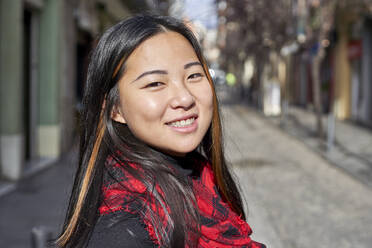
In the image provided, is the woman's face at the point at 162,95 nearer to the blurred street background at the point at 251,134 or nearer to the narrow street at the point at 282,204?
the blurred street background at the point at 251,134

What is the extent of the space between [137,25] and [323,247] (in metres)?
4.46

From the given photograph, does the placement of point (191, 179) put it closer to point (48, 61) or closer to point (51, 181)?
point (51, 181)

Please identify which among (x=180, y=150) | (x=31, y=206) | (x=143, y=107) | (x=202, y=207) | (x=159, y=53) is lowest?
(x=31, y=206)

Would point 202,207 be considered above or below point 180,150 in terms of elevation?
below

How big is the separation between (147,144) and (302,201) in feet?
20.5

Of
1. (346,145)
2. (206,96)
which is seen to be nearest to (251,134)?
(346,145)

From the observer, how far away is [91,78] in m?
1.39

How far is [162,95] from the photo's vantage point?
1283mm

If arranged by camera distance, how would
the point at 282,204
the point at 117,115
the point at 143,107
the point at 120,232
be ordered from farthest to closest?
1. the point at 282,204
2. the point at 117,115
3. the point at 143,107
4. the point at 120,232

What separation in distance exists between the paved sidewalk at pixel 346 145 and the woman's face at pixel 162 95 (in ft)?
24.9

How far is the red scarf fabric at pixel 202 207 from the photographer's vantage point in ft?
3.68

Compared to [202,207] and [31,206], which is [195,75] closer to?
[202,207]

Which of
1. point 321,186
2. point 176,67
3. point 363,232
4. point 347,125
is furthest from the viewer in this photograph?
point 347,125

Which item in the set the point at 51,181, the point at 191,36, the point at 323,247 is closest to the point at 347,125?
the point at 51,181
